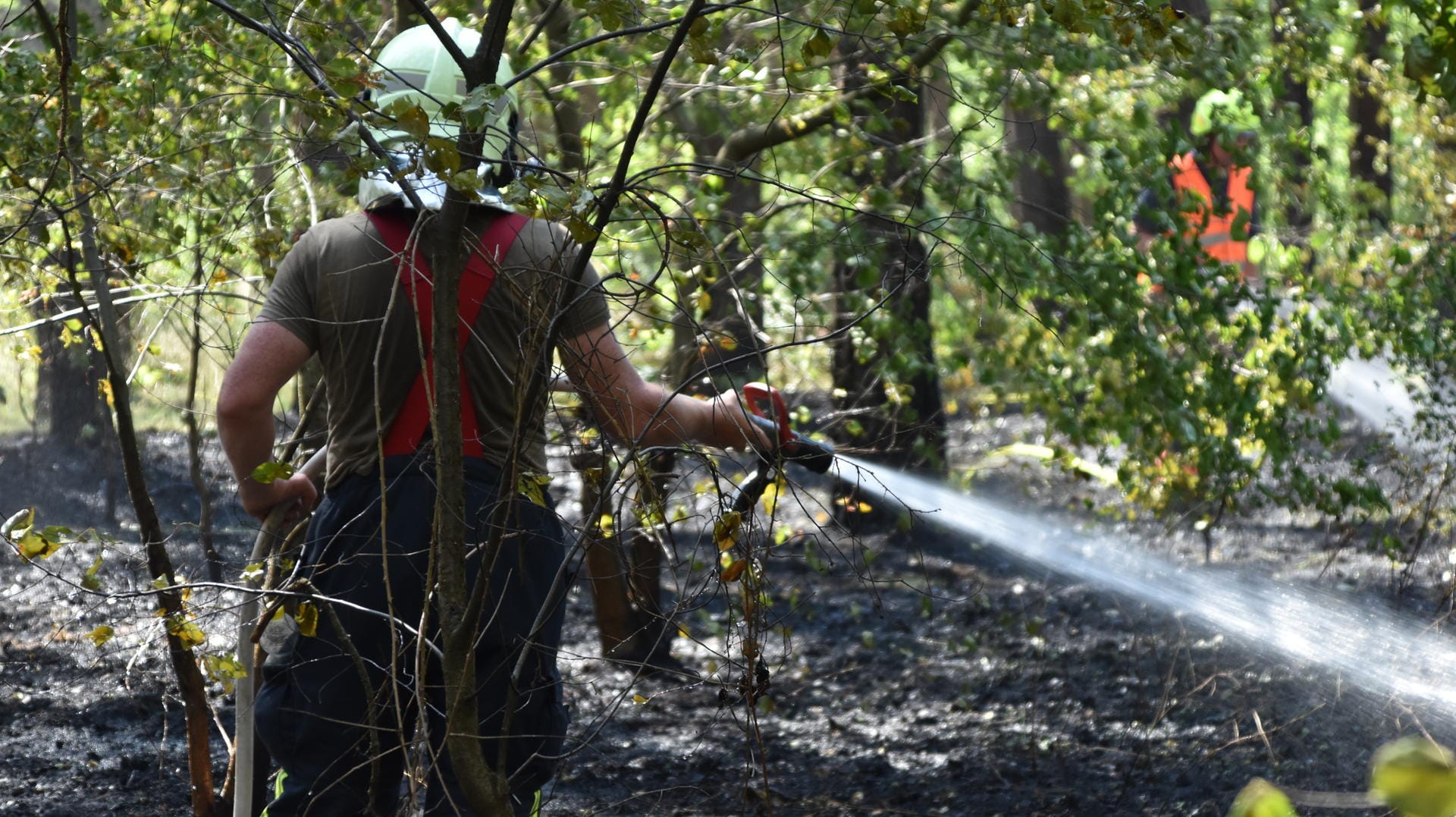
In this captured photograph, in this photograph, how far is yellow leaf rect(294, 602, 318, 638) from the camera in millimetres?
2025

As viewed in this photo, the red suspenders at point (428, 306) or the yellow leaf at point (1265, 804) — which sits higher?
the red suspenders at point (428, 306)

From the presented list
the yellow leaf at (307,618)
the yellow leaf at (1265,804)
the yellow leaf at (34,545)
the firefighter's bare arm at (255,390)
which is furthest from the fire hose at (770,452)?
the yellow leaf at (1265,804)

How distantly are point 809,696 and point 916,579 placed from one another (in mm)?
1977

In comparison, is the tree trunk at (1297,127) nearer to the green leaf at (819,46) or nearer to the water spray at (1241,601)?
the water spray at (1241,601)

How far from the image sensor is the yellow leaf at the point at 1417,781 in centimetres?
52

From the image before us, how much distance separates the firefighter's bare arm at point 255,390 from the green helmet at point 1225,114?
282 cm

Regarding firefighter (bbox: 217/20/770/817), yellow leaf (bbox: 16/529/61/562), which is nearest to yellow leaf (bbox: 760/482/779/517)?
firefighter (bbox: 217/20/770/817)

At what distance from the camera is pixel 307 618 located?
204 cm

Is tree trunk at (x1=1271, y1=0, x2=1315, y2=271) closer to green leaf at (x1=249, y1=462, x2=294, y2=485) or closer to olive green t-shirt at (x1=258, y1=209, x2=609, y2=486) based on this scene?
olive green t-shirt at (x1=258, y1=209, x2=609, y2=486)

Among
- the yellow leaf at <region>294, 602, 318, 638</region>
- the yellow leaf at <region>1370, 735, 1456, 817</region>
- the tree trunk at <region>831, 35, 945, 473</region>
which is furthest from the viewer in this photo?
the tree trunk at <region>831, 35, 945, 473</region>

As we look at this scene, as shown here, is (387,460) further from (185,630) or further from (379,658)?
(185,630)

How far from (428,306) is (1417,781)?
2043mm

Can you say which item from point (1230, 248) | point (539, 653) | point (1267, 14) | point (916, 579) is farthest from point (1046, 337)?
point (1230, 248)

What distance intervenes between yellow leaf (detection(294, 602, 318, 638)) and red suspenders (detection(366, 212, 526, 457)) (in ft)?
1.36
